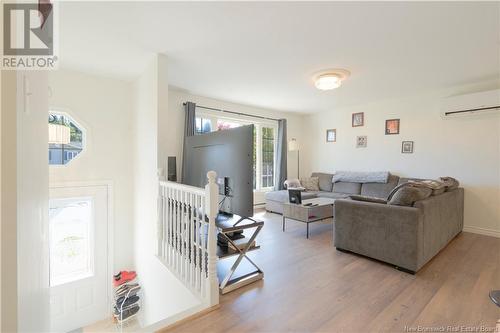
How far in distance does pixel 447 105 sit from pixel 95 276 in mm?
6352

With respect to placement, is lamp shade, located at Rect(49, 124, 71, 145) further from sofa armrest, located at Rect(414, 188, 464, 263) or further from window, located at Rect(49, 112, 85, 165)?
sofa armrest, located at Rect(414, 188, 464, 263)

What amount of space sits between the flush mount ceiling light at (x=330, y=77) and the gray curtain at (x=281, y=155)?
7.90ft

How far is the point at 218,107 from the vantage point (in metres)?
4.75

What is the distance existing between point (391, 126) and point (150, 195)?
4.66 m

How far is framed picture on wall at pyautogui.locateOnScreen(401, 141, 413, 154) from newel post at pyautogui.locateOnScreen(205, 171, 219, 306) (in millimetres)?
4260

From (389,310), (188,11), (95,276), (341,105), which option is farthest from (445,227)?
(95,276)

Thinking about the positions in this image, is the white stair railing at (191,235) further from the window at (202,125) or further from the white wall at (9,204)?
the window at (202,125)

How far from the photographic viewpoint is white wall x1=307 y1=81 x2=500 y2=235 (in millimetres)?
3605

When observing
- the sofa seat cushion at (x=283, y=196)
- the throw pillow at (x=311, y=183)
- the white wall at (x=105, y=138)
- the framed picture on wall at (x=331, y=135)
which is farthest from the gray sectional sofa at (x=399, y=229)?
the white wall at (x=105, y=138)

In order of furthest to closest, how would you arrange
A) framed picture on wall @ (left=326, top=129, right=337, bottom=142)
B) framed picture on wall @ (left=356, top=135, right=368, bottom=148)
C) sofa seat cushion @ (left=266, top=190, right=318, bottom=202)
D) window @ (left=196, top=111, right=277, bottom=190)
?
framed picture on wall @ (left=326, top=129, right=337, bottom=142) → window @ (left=196, top=111, right=277, bottom=190) → framed picture on wall @ (left=356, top=135, right=368, bottom=148) → sofa seat cushion @ (left=266, top=190, right=318, bottom=202)

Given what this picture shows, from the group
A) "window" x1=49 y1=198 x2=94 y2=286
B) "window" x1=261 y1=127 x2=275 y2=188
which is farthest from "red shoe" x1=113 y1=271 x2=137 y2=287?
"window" x1=261 y1=127 x2=275 y2=188

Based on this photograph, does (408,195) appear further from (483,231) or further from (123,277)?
(123,277)

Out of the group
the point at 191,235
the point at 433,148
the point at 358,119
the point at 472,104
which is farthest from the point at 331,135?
the point at 191,235

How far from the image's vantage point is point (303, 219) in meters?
3.42
